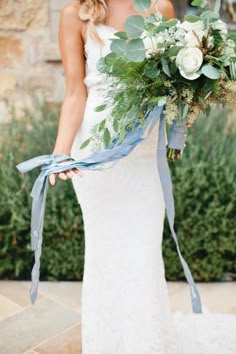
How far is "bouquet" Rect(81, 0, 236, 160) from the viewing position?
1.84 meters

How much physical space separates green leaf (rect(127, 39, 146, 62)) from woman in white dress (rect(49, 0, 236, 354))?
33 cm

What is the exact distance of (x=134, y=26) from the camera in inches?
72.8

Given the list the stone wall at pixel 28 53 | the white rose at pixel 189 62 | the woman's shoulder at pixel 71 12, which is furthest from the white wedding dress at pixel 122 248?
the stone wall at pixel 28 53

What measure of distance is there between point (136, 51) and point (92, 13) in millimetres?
428

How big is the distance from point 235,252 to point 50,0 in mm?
2481

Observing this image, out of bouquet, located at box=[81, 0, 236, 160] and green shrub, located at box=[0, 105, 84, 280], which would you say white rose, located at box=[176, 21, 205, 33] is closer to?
bouquet, located at box=[81, 0, 236, 160]

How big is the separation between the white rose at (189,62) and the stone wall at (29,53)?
2459 millimetres

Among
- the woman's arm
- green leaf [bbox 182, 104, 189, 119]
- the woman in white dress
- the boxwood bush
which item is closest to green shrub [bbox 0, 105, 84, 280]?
the boxwood bush

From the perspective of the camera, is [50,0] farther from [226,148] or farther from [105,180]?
[105,180]

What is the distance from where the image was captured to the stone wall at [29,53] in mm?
4168

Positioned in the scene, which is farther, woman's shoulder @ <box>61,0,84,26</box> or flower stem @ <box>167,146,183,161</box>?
flower stem @ <box>167,146,183,161</box>

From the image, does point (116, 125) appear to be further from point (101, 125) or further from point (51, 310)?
point (51, 310)

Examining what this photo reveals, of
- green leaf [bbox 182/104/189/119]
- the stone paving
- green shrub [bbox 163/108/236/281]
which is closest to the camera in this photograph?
green leaf [bbox 182/104/189/119]

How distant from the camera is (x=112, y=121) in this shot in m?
2.15
